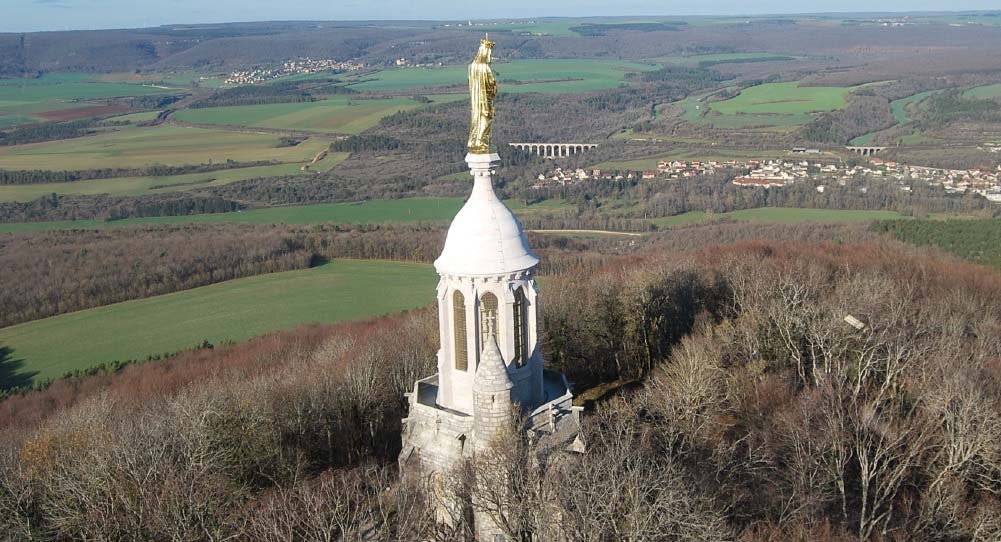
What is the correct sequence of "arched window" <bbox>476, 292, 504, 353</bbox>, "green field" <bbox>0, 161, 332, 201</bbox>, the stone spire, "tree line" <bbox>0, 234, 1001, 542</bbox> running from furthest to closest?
"green field" <bbox>0, 161, 332, 201</bbox> < "tree line" <bbox>0, 234, 1001, 542</bbox> < "arched window" <bbox>476, 292, 504, 353</bbox> < the stone spire

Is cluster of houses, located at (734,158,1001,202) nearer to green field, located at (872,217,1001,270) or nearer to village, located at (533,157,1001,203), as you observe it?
village, located at (533,157,1001,203)

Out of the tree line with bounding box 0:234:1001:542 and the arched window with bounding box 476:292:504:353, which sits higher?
the arched window with bounding box 476:292:504:353

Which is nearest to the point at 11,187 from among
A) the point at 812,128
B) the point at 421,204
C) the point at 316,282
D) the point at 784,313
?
the point at 421,204

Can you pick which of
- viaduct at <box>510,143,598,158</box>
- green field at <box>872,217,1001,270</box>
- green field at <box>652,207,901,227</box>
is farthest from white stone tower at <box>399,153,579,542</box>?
viaduct at <box>510,143,598,158</box>

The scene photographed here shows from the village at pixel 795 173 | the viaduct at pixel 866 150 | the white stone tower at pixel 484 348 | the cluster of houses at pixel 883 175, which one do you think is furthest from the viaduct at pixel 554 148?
the white stone tower at pixel 484 348

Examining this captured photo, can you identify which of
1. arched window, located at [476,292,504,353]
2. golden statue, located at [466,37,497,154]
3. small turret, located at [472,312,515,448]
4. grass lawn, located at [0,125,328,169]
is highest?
golden statue, located at [466,37,497,154]

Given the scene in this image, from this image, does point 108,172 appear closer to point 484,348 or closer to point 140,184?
point 140,184

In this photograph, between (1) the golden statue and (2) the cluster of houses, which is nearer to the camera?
(1) the golden statue

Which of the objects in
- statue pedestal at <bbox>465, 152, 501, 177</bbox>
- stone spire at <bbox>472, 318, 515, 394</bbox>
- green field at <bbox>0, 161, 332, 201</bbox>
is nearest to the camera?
stone spire at <bbox>472, 318, 515, 394</bbox>
